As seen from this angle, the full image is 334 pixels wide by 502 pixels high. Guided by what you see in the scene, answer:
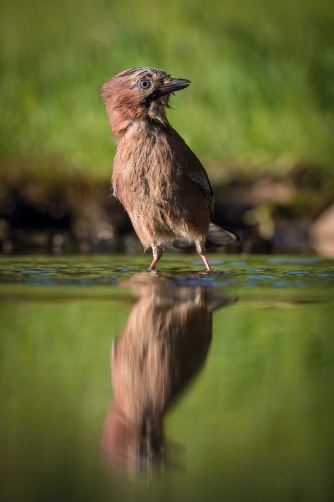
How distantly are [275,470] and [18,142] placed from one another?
888 centimetres

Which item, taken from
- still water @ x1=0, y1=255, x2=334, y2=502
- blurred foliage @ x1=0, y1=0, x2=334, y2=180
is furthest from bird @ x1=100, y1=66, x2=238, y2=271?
blurred foliage @ x1=0, y1=0, x2=334, y2=180

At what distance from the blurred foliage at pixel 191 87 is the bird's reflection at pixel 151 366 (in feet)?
19.7

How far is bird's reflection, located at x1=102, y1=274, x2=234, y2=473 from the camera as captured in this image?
2037 millimetres

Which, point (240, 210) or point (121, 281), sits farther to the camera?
point (240, 210)

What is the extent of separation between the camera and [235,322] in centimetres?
361

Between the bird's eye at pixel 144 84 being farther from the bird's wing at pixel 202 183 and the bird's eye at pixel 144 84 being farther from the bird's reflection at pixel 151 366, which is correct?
the bird's reflection at pixel 151 366

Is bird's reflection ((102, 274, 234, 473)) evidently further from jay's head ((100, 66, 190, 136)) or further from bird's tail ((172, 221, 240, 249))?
bird's tail ((172, 221, 240, 249))

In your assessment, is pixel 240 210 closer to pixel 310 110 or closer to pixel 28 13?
pixel 310 110

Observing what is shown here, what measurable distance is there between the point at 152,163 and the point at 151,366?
3.23 m

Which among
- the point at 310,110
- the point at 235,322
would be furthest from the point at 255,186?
the point at 235,322

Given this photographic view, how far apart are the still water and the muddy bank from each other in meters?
4.72

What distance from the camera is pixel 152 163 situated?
5.81 meters

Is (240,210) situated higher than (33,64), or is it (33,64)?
(33,64)

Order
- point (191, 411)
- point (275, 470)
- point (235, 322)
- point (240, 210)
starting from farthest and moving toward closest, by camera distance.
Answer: point (240, 210) → point (235, 322) → point (191, 411) → point (275, 470)
